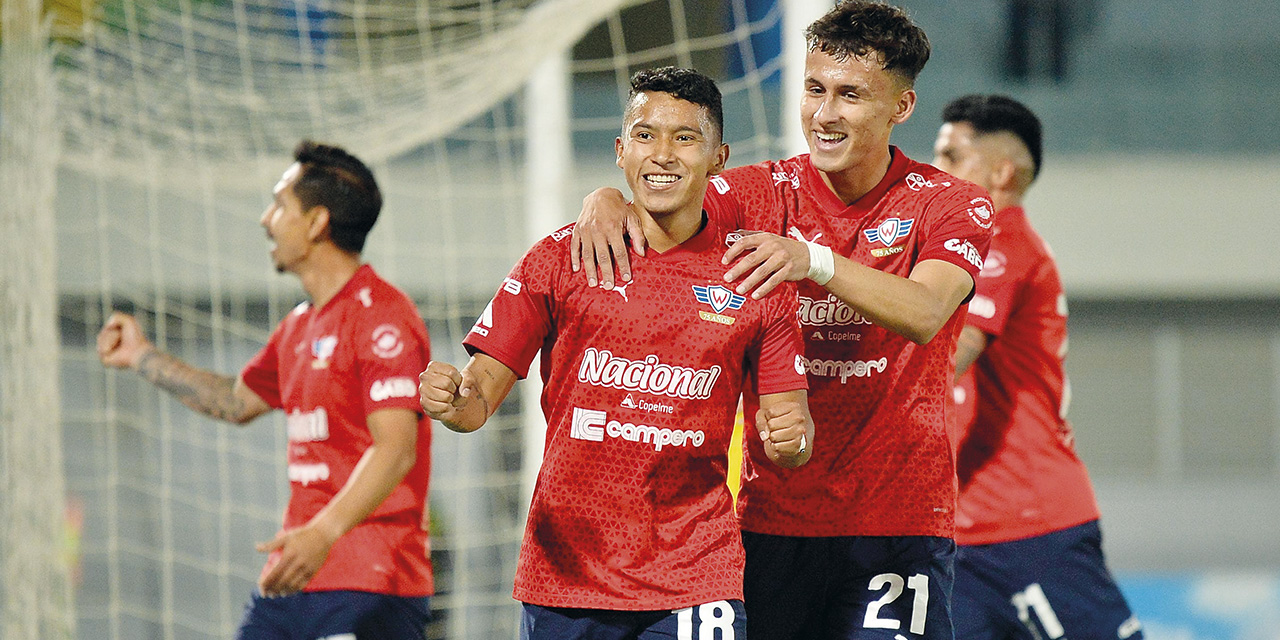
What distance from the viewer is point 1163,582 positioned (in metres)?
9.72

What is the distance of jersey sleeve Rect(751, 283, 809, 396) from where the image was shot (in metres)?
2.83

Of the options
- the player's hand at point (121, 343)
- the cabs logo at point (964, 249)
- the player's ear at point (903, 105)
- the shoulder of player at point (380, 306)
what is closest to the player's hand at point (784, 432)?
the cabs logo at point (964, 249)

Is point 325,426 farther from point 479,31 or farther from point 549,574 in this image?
point 479,31

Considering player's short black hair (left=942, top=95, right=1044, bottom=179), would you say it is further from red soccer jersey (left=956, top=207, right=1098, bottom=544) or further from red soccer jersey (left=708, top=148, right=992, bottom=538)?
red soccer jersey (left=708, top=148, right=992, bottom=538)

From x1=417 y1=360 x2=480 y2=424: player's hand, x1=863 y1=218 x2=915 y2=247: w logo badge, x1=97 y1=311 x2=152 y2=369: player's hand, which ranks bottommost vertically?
x1=417 y1=360 x2=480 y2=424: player's hand

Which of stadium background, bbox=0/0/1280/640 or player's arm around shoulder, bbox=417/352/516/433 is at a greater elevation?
stadium background, bbox=0/0/1280/640

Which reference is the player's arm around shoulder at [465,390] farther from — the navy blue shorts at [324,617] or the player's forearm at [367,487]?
the navy blue shorts at [324,617]

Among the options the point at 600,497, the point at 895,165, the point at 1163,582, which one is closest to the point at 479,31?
the point at 895,165

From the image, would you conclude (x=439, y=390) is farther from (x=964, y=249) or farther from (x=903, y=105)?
(x=903, y=105)

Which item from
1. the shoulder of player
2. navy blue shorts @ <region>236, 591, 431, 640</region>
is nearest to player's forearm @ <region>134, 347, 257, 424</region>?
the shoulder of player

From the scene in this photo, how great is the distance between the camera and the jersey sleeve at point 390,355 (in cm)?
378

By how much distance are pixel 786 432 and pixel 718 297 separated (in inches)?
13.5

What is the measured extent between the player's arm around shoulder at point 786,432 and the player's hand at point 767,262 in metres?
0.23

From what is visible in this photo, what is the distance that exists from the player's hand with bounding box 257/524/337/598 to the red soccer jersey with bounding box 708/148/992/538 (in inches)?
44.5
